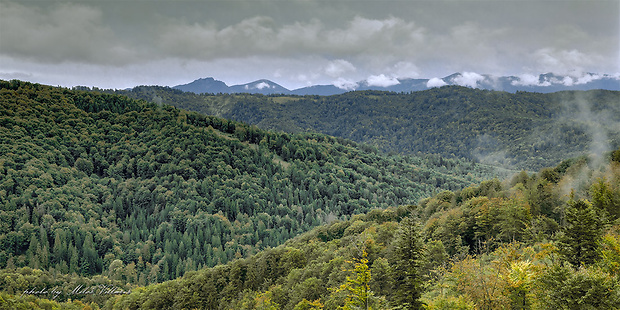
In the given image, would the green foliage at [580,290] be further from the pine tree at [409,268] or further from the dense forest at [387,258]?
the pine tree at [409,268]

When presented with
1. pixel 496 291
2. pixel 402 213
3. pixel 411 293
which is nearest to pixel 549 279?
pixel 496 291

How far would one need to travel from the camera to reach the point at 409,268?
1491 inches

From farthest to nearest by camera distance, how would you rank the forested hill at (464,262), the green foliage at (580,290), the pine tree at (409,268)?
the pine tree at (409,268) → the forested hill at (464,262) → the green foliage at (580,290)

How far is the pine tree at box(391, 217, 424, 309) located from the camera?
37656 millimetres

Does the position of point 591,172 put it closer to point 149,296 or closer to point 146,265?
point 149,296

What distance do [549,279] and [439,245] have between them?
3027 centimetres

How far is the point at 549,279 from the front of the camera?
28.5 meters

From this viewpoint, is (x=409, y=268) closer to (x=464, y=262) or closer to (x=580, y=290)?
(x=464, y=262)

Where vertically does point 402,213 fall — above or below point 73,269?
above

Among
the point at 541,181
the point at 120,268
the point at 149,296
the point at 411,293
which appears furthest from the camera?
the point at 120,268

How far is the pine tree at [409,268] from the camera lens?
37656 mm

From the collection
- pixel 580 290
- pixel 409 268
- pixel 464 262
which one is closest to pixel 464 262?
pixel 464 262

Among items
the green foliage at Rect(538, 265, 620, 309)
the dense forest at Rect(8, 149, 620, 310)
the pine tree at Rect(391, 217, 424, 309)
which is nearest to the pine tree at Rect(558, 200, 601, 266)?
the dense forest at Rect(8, 149, 620, 310)

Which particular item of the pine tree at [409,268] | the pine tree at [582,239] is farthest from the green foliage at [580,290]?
Result: the pine tree at [409,268]
